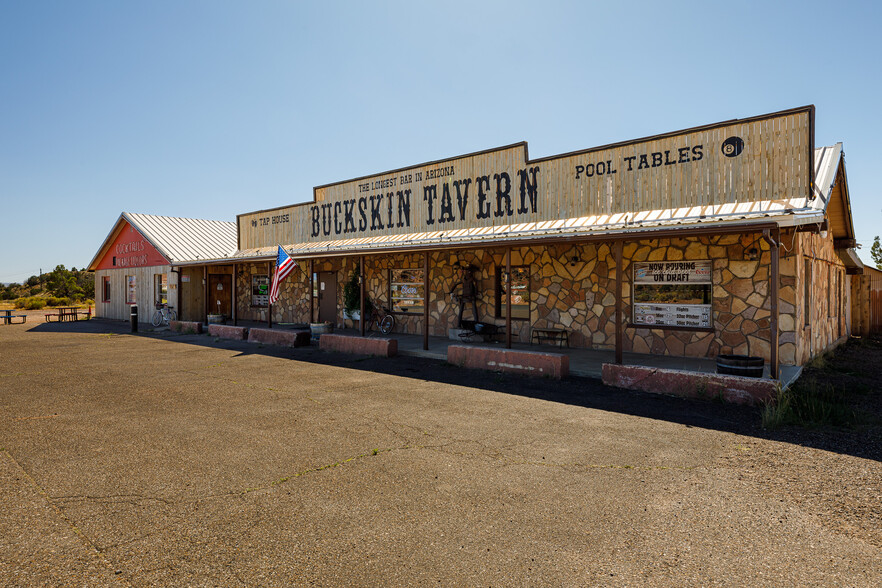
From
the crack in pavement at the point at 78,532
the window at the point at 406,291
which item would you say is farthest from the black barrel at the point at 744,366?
the window at the point at 406,291

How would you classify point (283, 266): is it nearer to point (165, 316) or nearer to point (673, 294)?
point (673, 294)

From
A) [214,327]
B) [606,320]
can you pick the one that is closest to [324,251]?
[214,327]

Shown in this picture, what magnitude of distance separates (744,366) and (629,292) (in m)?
4.21

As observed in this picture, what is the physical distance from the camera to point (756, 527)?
368cm

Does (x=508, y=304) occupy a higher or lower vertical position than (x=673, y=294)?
lower

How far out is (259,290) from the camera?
2208 cm

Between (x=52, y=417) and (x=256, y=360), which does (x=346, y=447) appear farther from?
(x=256, y=360)

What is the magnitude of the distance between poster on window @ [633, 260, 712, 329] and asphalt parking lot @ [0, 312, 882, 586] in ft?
12.8

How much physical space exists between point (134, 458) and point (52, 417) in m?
2.57

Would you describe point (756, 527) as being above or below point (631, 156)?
below

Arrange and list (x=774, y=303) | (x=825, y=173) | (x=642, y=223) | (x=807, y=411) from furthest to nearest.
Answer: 1. (x=825, y=173)
2. (x=642, y=223)
3. (x=774, y=303)
4. (x=807, y=411)

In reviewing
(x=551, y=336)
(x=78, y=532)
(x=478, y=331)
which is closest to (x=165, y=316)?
(x=478, y=331)

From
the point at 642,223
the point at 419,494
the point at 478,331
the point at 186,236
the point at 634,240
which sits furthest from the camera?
the point at 186,236

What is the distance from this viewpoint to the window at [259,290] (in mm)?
21739
